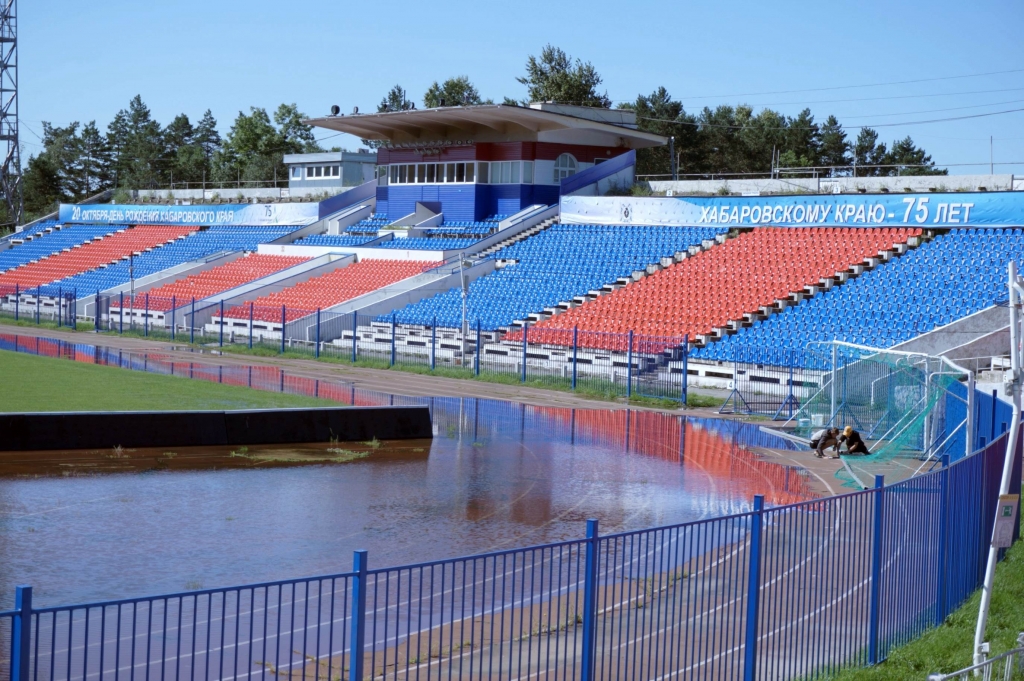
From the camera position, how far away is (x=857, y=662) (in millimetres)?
9812

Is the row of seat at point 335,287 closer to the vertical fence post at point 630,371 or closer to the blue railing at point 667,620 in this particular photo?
the vertical fence post at point 630,371

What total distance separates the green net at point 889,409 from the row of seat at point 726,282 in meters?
11.6

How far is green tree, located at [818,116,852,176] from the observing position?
3740 inches

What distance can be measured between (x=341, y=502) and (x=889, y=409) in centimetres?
1112

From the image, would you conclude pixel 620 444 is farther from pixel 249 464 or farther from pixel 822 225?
pixel 822 225

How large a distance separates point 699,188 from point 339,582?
44.2 metres

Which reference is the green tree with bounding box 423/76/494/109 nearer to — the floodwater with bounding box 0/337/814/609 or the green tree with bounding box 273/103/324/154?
the green tree with bounding box 273/103/324/154

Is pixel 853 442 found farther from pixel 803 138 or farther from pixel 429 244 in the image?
pixel 803 138

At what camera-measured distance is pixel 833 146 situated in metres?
95.1

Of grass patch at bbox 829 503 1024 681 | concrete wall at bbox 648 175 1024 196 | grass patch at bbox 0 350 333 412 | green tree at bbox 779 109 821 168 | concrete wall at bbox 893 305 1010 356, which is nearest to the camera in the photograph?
grass patch at bbox 829 503 1024 681

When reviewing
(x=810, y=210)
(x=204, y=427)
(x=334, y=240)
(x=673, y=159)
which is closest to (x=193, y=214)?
(x=334, y=240)

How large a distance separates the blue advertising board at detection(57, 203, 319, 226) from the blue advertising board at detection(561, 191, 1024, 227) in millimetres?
19370

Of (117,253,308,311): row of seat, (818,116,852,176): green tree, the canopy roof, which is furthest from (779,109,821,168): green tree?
(117,253,308,311): row of seat

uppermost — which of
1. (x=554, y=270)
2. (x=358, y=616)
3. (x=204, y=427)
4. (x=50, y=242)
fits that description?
(x=50, y=242)
